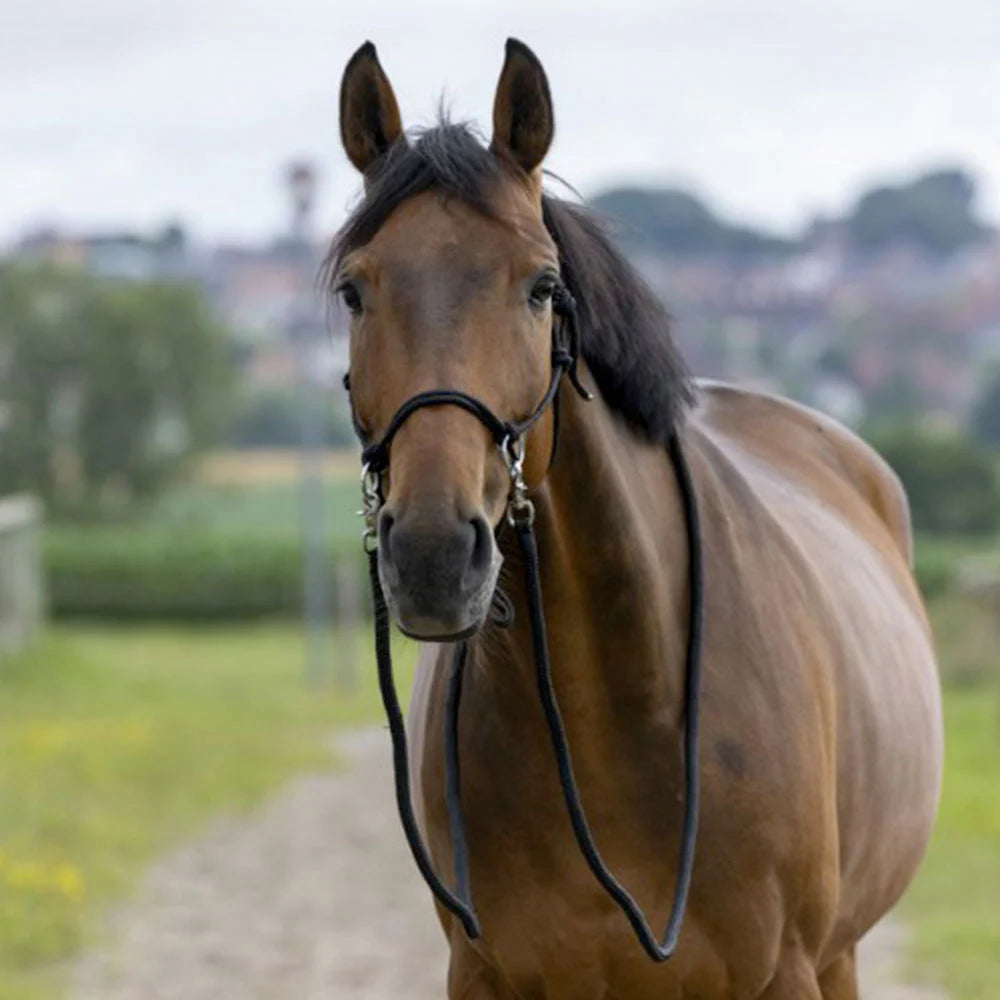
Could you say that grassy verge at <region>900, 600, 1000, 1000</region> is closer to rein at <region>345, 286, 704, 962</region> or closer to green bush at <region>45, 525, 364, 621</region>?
rein at <region>345, 286, 704, 962</region>

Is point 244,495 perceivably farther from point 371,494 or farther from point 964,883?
point 371,494

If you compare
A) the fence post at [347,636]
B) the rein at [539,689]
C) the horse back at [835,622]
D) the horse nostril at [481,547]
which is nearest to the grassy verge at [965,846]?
the horse back at [835,622]

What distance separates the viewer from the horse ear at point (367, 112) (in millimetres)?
3633

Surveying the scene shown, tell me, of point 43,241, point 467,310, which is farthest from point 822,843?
point 43,241

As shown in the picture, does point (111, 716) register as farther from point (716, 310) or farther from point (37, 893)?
point (716, 310)

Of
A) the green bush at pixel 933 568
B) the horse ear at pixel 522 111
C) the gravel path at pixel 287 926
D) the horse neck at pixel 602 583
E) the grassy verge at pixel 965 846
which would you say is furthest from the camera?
the green bush at pixel 933 568

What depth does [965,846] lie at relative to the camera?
34.8 ft

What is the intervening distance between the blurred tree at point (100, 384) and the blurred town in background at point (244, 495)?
0.05 meters

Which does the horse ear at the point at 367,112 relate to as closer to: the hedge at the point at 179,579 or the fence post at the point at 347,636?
the fence post at the point at 347,636

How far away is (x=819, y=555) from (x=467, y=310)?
1713 millimetres

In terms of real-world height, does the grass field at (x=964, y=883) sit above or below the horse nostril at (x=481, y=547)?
below

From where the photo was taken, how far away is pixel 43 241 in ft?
188

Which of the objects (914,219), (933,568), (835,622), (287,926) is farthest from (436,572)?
(914,219)

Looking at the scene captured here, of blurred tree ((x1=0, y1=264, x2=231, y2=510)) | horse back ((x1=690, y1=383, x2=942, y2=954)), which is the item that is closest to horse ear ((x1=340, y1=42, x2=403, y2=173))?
horse back ((x1=690, y1=383, x2=942, y2=954))
